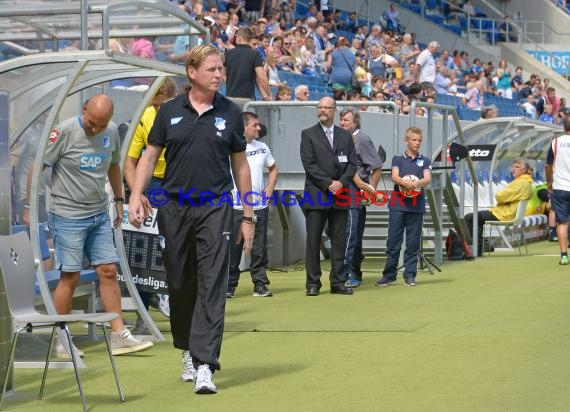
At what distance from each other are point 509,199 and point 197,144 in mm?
12577

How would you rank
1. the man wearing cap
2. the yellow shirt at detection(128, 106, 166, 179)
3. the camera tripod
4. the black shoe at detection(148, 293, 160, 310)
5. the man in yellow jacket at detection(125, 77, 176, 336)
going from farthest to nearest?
the man wearing cap < the camera tripod < the black shoe at detection(148, 293, 160, 310) < the yellow shirt at detection(128, 106, 166, 179) < the man in yellow jacket at detection(125, 77, 176, 336)

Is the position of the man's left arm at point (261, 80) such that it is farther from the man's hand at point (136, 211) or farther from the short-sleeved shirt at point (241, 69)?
the man's hand at point (136, 211)

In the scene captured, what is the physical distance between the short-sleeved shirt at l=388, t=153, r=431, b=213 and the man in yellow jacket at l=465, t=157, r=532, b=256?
15.6ft

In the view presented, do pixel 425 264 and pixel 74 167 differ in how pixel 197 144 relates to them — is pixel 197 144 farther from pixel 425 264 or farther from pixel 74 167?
pixel 425 264

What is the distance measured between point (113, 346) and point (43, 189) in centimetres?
203

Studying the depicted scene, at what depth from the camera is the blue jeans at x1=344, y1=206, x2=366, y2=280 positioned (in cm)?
1542

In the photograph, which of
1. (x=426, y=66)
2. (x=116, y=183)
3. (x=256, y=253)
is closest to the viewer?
(x=116, y=183)

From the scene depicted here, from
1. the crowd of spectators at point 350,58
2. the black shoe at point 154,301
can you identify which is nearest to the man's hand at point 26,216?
the black shoe at point 154,301

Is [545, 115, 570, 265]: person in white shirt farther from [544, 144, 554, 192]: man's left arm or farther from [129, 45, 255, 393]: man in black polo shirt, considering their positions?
[129, 45, 255, 393]: man in black polo shirt

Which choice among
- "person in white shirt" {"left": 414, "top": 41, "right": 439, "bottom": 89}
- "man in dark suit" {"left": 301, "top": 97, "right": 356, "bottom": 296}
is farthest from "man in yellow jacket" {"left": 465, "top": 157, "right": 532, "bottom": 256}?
"person in white shirt" {"left": 414, "top": 41, "right": 439, "bottom": 89}

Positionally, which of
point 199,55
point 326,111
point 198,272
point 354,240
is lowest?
point 354,240

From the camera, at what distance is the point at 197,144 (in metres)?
8.51

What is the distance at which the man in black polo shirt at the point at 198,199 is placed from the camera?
330 inches

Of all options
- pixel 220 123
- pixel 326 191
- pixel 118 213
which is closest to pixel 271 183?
pixel 326 191
